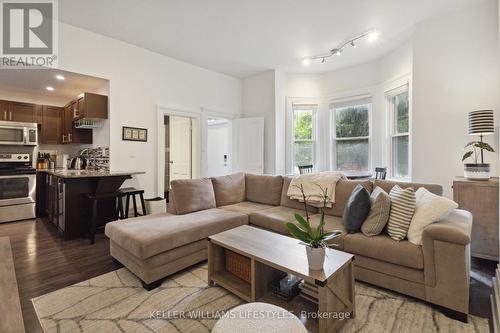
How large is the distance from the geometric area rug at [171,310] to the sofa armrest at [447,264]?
5.7 inches

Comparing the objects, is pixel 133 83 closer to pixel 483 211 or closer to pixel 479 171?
pixel 479 171

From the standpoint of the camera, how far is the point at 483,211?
2.49 m

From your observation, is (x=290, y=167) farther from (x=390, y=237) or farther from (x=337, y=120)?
(x=390, y=237)

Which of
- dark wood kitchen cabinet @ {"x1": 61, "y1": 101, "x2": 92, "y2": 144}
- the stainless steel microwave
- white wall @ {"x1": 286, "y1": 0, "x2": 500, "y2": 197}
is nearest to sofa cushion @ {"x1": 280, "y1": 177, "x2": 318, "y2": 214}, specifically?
white wall @ {"x1": 286, "y1": 0, "x2": 500, "y2": 197}

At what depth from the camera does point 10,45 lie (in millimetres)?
3250

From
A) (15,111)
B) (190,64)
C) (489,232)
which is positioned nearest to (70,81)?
(15,111)

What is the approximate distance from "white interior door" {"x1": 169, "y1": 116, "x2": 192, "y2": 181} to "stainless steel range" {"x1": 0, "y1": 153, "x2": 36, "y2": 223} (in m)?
2.82

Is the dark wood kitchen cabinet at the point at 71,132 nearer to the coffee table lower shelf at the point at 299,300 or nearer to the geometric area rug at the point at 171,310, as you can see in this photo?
the geometric area rug at the point at 171,310

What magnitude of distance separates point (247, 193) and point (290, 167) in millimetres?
1972

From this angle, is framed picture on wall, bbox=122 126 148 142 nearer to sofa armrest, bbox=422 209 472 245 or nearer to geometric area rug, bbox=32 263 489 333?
geometric area rug, bbox=32 263 489 333

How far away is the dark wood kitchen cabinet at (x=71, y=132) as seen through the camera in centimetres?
493

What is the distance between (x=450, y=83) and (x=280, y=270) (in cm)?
334

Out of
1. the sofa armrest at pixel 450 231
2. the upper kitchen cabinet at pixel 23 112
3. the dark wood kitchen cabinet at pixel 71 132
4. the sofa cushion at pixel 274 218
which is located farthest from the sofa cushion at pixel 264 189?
the upper kitchen cabinet at pixel 23 112

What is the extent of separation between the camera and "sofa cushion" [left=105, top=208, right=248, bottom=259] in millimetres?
2037
